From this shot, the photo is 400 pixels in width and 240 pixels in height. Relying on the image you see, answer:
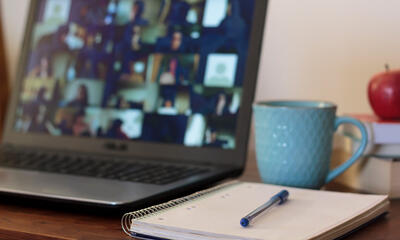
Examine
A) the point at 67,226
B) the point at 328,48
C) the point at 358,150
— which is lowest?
the point at 67,226

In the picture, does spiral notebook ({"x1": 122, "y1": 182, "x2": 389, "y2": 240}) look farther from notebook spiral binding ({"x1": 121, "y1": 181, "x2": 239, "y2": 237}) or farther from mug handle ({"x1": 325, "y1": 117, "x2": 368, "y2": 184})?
mug handle ({"x1": 325, "y1": 117, "x2": 368, "y2": 184})

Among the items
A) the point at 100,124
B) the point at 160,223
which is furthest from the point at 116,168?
the point at 160,223

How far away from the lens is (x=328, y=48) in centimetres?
95

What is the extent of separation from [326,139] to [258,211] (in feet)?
0.71

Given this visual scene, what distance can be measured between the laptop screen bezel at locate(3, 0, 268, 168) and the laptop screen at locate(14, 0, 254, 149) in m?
0.01

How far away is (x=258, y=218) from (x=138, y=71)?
1.51 feet

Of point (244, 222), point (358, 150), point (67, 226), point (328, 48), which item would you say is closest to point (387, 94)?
point (358, 150)

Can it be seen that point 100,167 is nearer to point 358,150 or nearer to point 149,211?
point 149,211

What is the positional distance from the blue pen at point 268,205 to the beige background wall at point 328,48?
1.41 feet

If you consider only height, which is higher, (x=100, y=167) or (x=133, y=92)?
(x=133, y=92)

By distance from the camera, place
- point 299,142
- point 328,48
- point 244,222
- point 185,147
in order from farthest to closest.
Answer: point 328,48
point 185,147
point 299,142
point 244,222

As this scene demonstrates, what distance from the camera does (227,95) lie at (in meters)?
0.82

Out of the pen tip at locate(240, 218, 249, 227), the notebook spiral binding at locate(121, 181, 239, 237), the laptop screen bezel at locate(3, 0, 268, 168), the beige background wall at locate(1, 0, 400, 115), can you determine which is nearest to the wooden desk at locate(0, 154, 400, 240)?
the notebook spiral binding at locate(121, 181, 239, 237)

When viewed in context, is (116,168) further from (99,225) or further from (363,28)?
(363,28)
